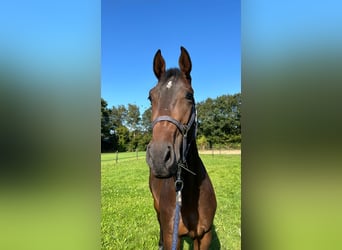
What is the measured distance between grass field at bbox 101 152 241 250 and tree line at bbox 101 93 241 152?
0.45ft

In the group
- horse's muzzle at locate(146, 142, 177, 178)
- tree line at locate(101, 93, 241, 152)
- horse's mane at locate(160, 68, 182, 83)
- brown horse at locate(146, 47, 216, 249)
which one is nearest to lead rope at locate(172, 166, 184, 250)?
brown horse at locate(146, 47, 216, 249)

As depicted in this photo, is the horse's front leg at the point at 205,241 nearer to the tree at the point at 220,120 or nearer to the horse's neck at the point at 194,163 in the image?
the horse's neck at the point at 194,163

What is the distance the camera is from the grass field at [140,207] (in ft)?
6.45

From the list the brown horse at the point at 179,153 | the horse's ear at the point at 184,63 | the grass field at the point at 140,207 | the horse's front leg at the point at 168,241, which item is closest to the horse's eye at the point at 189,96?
the brown horse at the point at 179,153

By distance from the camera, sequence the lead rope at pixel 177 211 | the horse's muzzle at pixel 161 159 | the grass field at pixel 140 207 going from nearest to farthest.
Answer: the horse's muzzle at pixel 161 159 → the lead rope at pixel 177 211 → the grass field at pixel 140 207

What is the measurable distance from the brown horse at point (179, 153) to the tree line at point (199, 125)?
4.8 inches

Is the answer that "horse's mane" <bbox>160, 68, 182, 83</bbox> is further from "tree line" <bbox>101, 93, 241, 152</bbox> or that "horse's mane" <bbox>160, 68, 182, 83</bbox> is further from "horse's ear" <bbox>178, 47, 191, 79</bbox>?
"tree line" <bbox>101, 93, 241, 152</bbox>

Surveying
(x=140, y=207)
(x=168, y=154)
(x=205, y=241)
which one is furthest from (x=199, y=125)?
(x=140, y=207)

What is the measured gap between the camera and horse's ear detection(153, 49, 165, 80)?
1.21 meters

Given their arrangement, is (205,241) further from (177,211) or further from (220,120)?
(220,120)
